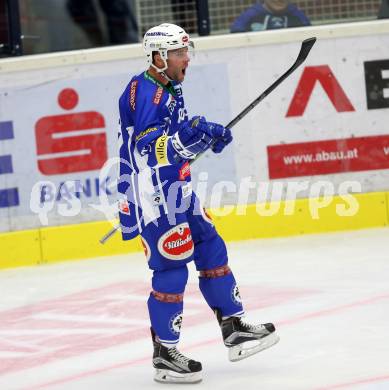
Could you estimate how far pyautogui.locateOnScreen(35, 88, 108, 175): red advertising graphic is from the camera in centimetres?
828

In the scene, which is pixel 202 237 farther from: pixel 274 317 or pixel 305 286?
pixel 305 286

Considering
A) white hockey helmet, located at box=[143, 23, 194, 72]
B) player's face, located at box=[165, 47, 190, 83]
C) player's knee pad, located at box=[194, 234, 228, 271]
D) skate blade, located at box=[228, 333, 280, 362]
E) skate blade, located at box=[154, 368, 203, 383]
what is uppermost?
white hockey helmet, located at box=[143, 23, 194, 72]

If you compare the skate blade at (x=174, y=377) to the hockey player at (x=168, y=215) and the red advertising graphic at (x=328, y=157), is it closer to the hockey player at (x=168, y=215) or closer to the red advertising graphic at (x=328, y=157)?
the hockey player at (x=168, y=215)

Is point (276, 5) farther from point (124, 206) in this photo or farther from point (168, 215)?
point (168, 215)

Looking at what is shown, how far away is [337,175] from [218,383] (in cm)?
411

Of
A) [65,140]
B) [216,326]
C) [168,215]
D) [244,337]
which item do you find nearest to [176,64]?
[168,215]

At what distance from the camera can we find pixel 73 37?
8383mm

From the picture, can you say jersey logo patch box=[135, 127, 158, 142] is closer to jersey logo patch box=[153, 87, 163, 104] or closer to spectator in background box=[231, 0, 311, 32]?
jersey logo patch box=[153, 87, 163, 104]

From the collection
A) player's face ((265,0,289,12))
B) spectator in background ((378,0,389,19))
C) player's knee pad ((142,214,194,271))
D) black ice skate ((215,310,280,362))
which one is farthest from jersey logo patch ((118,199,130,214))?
spectator in background ((378,0,389,19))

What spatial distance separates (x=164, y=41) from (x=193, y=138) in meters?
0.47

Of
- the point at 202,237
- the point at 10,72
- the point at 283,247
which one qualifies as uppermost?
the point at 10,72

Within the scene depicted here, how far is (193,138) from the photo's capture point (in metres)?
4.44

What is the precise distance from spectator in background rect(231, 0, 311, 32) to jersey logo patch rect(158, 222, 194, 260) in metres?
4.11

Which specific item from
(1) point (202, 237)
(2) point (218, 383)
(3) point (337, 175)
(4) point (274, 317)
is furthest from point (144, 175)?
(3) point (337, 175)
